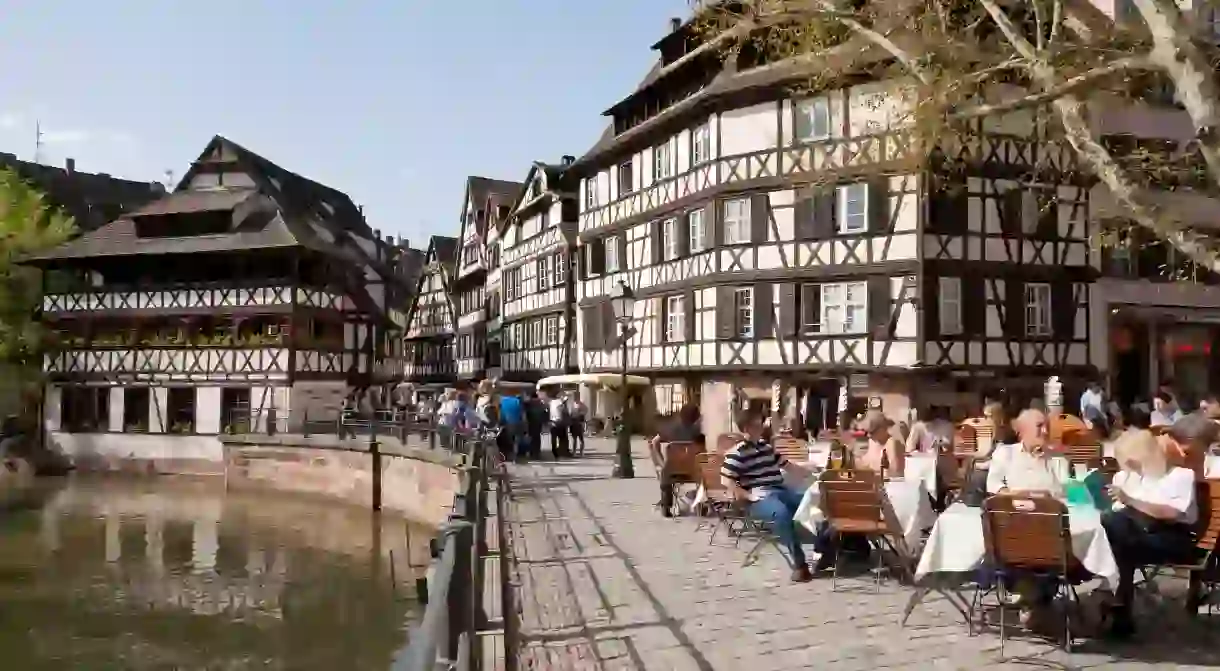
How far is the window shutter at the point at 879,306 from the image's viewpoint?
27.8 metres

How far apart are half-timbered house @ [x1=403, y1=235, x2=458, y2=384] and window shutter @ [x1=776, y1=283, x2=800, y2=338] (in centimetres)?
4000

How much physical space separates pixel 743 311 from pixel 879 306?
409cm

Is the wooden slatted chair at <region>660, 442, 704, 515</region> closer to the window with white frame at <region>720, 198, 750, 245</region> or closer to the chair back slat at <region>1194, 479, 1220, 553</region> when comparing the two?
the chair back slat at <region>1194, 479, 1220, 553</region>

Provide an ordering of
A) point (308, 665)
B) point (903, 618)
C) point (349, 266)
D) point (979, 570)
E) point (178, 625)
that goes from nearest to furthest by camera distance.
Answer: point (979, 570)
point (903, 618)
point (308, 665)
point (178, 625)
point (349, 266)

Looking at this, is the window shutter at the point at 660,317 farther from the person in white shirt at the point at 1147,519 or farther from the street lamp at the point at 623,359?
the person in white shirt at the point at 1147,519

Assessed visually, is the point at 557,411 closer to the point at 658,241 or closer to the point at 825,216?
the point at 825,216

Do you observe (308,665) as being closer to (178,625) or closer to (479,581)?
(178,625)

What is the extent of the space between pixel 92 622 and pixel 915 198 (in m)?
19.7

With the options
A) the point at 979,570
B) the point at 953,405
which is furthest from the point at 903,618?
the point at 953,405

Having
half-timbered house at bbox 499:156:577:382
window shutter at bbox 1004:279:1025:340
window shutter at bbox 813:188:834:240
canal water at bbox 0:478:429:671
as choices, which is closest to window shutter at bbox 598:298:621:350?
half-timbered house at bbox 499:156:577:382

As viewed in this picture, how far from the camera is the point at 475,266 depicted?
201 ft

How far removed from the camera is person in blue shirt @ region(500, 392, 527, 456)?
26.4 metres

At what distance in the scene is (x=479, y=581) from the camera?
26.0 ft

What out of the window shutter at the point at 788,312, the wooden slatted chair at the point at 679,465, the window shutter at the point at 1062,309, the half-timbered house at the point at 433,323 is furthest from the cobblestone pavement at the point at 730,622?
the half-timbered house at the point at 433,323
